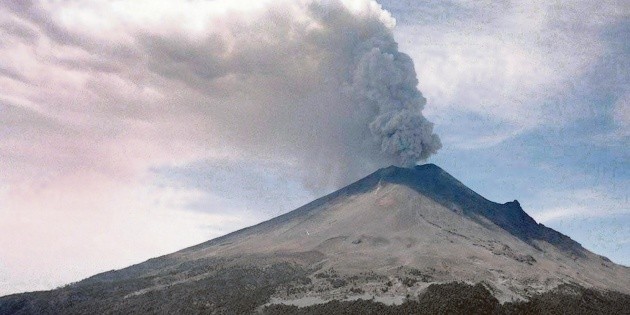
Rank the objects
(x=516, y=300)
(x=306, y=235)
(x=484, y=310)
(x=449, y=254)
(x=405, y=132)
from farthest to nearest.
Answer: (x=405, y=132) → (x=306, y=235) → (x=449, y=254) → (x=516, y=300) → (x=484, y=310)

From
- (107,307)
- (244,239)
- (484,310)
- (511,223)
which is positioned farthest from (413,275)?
(511,223)

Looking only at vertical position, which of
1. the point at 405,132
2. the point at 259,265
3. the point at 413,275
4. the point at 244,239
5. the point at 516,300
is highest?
the point at 405,132

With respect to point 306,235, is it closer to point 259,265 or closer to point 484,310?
point 259,265

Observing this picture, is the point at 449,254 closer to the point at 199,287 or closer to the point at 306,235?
the point at 306,235

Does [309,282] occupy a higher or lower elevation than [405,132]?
lower

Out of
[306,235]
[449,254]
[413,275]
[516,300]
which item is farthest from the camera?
[306,235]

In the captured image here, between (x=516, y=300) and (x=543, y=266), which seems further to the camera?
(x=543, y=266)
